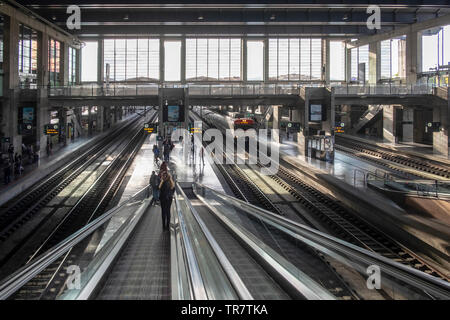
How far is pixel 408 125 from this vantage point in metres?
43.7

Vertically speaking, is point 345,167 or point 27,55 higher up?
point 27,55

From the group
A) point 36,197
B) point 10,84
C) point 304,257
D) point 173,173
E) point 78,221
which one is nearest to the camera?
point 304,257

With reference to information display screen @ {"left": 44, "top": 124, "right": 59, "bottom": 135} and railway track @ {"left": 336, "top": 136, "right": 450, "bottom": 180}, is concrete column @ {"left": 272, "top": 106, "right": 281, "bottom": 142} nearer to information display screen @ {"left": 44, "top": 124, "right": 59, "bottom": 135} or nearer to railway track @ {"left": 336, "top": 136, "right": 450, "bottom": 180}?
railway track @ {"left": 336, "top": 136, "right": 450, "bottom": 180}

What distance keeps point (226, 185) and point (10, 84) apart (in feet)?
66.6

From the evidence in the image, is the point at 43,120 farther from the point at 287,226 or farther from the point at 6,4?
the point at 287,226

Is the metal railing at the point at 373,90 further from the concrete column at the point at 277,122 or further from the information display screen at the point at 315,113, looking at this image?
the concrete column at the point at 277,122

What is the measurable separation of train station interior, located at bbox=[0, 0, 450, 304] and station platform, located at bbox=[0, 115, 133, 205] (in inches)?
5.3

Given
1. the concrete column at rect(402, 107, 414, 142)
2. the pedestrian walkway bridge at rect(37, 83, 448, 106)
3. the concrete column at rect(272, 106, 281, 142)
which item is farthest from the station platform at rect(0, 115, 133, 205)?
the concrete column at rect(402, 107, 414, 142)

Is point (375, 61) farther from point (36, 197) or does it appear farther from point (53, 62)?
point (36, 197)

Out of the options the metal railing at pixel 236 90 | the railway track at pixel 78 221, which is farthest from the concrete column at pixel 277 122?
the railway track at pixel 78 221

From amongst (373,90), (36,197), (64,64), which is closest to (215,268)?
(36,197)

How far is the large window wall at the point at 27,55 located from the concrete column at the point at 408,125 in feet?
124

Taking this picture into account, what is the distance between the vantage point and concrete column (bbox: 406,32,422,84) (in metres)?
40.8

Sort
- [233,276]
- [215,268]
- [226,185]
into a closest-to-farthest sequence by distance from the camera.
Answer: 1. [233,276]
2. [215,268]
3. [226,185]
